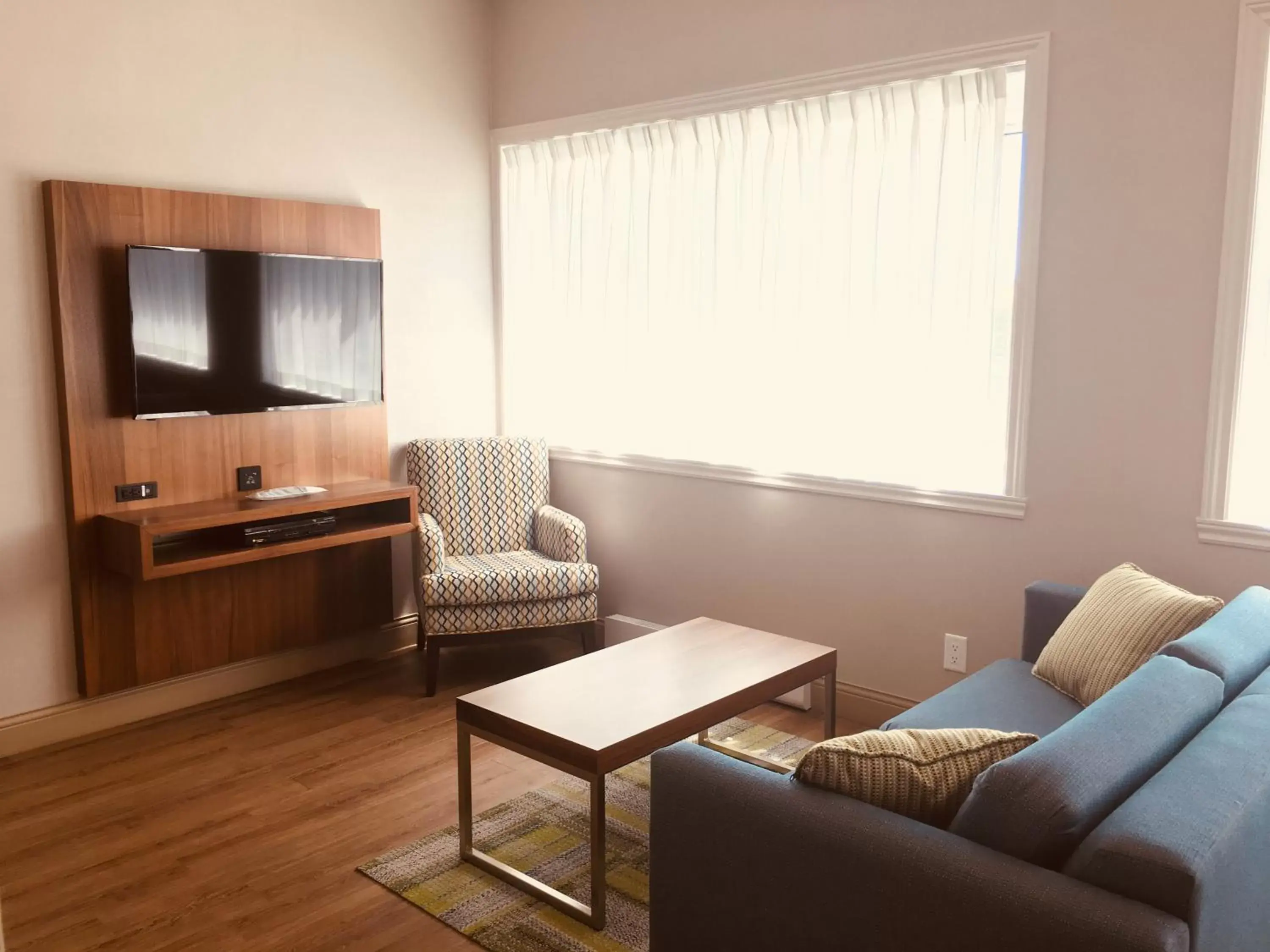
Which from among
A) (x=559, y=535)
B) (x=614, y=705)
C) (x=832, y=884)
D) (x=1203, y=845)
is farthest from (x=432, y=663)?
(x=1203, y=845)

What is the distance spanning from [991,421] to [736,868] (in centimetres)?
211

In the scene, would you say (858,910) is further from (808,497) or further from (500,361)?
(500,361)

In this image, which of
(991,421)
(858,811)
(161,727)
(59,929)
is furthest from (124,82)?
(858,811)

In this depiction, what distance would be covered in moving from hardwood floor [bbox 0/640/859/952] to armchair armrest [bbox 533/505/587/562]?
544 millimetres

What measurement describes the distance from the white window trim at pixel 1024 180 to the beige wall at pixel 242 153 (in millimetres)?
779

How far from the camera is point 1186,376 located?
306cm

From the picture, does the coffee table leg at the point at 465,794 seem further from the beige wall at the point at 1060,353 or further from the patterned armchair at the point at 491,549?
the beige wall at the point at 1060,353

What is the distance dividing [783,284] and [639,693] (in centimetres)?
181

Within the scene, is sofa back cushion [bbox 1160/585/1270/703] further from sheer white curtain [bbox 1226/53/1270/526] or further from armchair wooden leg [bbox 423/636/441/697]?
armchair wooden leg [bbox 423/636/441/697]

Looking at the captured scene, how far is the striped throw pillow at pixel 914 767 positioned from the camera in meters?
1.74

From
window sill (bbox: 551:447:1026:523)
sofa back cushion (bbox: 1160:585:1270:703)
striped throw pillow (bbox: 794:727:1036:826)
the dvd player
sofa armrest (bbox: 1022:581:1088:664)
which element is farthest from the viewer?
the dvd player

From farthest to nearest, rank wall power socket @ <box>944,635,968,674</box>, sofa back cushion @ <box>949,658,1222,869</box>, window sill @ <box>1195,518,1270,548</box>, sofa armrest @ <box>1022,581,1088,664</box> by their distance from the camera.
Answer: wall power socket @ <box>944,635,968,674</box>
sofa armrest @ <box>1022,581,1088,664</box>
window sill @ <box>1195,518,1270,548</box>
sofa back cushion @ <box>949,658,1222,869</box>

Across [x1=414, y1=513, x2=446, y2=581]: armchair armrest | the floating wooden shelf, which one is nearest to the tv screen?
the floating wooden shelf

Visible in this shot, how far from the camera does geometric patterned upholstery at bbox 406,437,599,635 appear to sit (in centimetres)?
416
